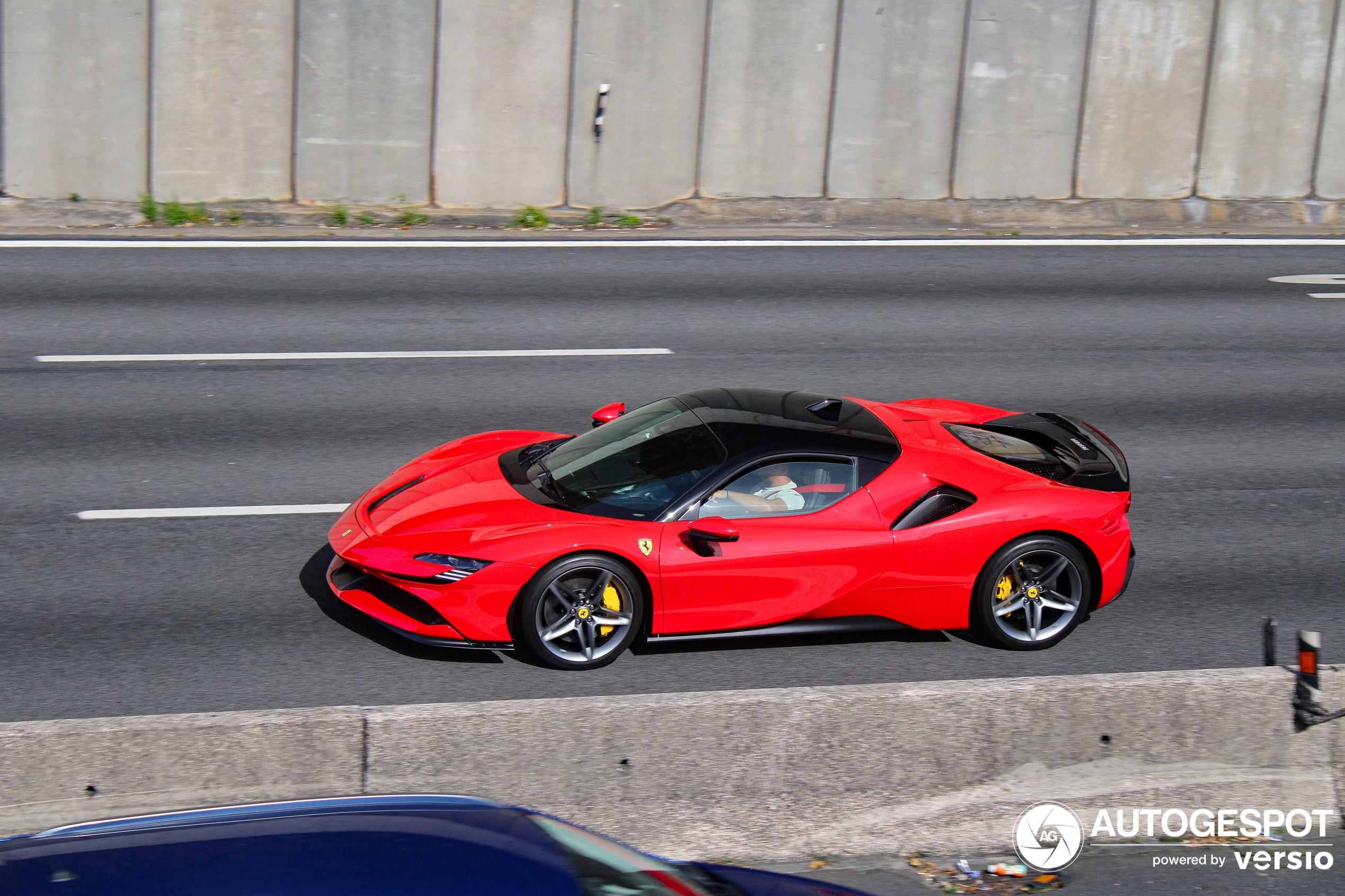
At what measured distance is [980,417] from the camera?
8172mm

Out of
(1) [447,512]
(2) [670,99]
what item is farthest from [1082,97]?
(1) [447,512]

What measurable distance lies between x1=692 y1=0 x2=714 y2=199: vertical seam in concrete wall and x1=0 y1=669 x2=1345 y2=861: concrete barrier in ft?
38.4

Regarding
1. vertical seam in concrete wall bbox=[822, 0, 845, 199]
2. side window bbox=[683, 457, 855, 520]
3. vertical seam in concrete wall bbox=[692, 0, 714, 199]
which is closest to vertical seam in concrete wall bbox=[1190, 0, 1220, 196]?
vertical seam in concrete wall bbox=[822, 0, 845, 199]

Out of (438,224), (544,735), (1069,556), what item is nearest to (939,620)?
(1069,556)

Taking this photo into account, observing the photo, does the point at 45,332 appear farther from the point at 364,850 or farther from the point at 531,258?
the point at 364,850

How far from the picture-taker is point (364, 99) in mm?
15523

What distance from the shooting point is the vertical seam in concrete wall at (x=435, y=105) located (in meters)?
15.5

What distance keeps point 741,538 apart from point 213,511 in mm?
3890

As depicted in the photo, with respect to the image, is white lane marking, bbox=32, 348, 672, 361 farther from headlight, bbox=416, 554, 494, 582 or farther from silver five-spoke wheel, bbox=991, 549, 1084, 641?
silver five-spoke wheel, bbox=991, 549, 1084, 641

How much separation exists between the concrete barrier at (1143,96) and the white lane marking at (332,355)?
8.50 meters

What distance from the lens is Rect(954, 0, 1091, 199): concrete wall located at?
16.6m

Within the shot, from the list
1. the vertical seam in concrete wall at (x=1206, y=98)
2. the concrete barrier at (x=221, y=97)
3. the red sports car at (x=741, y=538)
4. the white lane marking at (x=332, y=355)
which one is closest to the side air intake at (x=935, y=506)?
the red sports car at (x=741, y=538)

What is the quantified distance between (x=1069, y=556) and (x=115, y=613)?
538 centimetres

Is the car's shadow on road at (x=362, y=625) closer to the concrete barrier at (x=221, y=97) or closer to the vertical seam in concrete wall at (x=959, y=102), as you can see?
the concrete barrier at (x=221, y=97)
